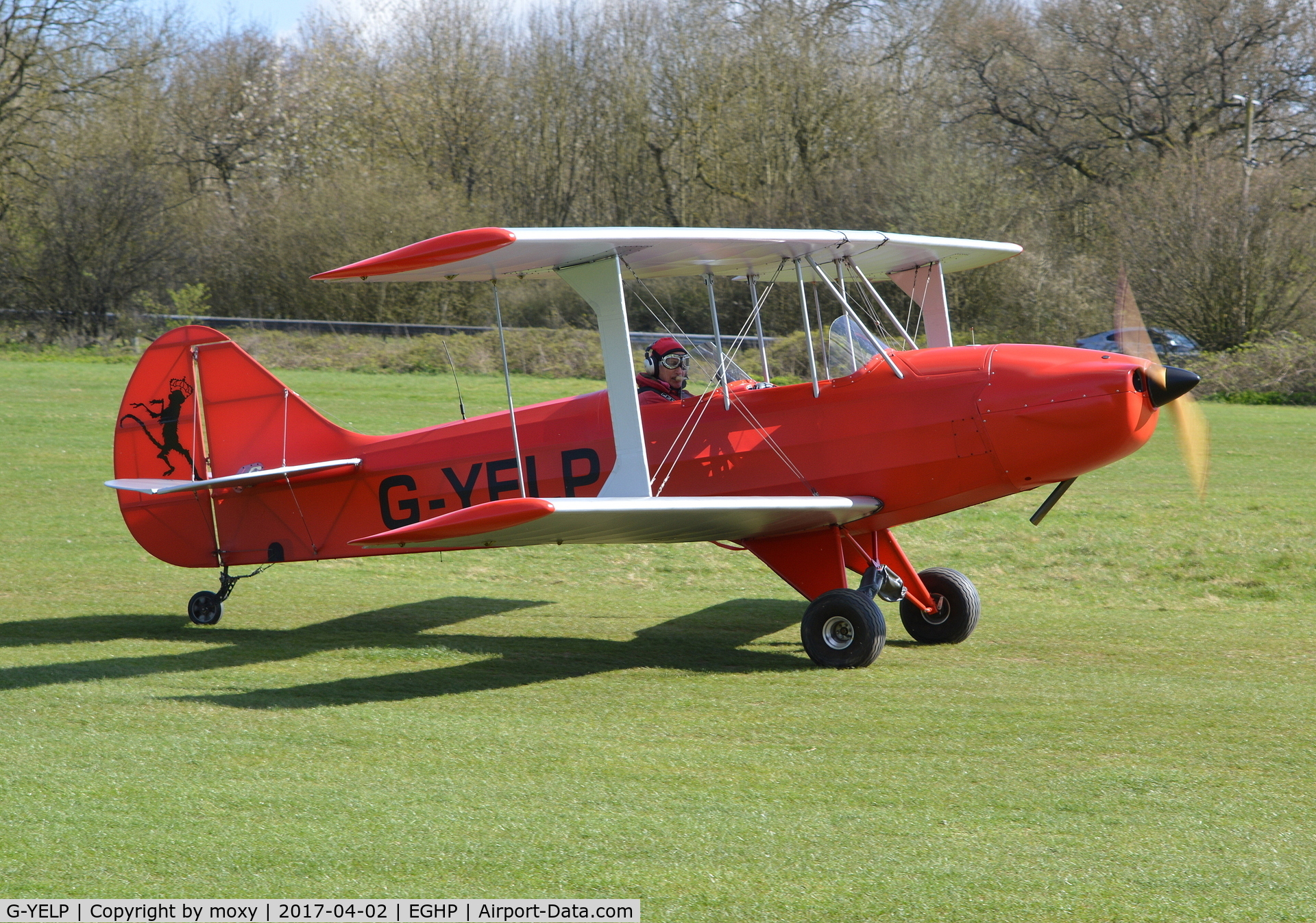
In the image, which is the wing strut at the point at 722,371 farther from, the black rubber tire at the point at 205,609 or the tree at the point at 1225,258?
the tree at the point at 1225,258

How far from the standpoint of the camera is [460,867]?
4215mm

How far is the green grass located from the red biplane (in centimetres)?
80

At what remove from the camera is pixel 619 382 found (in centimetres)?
735

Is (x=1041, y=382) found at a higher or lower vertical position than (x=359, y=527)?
higher

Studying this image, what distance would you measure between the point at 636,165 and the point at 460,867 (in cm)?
4080

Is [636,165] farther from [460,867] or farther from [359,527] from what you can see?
[460,867]

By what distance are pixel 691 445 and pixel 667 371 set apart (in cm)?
67

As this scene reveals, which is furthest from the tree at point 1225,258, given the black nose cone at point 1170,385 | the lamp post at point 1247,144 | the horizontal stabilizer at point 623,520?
the horizontal stabilizer at point 623,520

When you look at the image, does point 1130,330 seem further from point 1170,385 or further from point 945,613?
point 945,613

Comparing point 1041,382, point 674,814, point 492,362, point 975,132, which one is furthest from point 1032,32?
point 674,814

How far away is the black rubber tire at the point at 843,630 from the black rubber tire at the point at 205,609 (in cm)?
490

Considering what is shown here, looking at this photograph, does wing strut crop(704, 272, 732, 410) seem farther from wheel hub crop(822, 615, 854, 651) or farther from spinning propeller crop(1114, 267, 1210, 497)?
spinning propeller crop(1114, 267, 1210, 497)

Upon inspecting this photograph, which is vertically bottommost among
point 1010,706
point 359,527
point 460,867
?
point 1010,706

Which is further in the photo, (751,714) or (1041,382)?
(1041,382)
